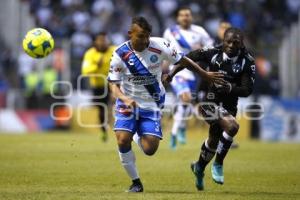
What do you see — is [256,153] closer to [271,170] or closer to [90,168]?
[271,170]

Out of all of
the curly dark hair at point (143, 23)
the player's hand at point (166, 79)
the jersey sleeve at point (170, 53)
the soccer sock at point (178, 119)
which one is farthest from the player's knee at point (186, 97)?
the curly dark hair at point (143, 23)

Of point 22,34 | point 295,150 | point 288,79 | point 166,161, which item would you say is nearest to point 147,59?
point 166,161

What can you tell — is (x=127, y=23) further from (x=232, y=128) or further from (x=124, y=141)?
(x=124, y=141)

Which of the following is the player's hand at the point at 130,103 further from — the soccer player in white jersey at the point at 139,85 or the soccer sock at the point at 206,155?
the soccer sock at the point at 206,155

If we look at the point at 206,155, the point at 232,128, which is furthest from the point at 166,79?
the point at 206,155

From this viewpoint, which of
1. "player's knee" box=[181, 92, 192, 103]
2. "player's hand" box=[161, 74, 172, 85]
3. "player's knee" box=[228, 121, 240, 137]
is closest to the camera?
"player's knee" box=[228, 121, 240, 137]

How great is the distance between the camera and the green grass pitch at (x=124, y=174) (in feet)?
37.8

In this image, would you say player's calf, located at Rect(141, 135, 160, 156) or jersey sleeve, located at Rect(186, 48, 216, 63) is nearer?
player's calf, located at Rect(141, 135, 160, 156)

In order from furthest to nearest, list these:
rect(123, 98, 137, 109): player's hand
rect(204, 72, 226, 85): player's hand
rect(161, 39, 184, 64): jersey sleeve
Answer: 1. rect(161, 39, 184, 64): jersey sleeve
2. rect(204, 72, 226, 85): player's hand
3. rect(123, 98, 137, 109): player's hand

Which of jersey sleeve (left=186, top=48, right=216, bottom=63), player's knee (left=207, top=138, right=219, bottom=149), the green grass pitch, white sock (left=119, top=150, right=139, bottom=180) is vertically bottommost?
the green grass pitch

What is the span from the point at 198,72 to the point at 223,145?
1.25 meters

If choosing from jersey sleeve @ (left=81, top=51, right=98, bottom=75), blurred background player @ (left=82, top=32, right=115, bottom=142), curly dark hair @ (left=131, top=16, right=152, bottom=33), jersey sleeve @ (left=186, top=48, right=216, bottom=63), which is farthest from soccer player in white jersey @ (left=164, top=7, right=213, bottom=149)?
curly dark hair @ (left=131, top=16, right=152, bottom=33)

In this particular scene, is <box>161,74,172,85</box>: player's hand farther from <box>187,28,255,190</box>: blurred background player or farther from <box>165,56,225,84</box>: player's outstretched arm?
<box>187,28,255,190</box>: blurred background player

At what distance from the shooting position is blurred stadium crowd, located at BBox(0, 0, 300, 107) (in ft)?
94.7
